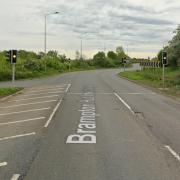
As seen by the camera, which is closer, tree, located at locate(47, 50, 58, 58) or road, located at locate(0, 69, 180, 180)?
road, located at locate(0, 69, 180, 180)

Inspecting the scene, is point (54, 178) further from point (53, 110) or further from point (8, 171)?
point (53, 110)

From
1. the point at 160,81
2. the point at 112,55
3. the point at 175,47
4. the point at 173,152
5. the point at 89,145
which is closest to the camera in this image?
the point at 173,152

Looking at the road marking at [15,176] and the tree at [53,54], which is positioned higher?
the tree at [53,54]

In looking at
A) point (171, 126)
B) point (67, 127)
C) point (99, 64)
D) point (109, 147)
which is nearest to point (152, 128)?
point (171, 126)

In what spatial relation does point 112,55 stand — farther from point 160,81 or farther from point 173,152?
point 173,152

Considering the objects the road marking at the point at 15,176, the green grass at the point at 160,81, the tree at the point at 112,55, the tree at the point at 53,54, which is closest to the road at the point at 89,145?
the road marking at the point at 15,176

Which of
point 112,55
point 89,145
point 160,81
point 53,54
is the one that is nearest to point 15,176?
point 89,145

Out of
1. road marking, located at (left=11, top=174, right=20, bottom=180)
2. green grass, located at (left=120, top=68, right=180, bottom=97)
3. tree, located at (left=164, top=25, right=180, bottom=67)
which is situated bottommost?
green grass, located at (left=120, top=68, right=180, bottom=97)

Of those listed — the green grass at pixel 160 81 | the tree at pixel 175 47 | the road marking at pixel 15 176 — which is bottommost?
the green grass at pixel 160 81

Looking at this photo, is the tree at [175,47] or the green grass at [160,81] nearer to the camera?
the green grass at [160,81]

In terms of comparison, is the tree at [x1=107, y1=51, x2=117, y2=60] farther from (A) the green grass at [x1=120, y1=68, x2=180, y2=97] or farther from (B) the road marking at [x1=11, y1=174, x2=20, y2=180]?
(B) the road marking at [x1=11, y1=174, x2=20, y2=180]

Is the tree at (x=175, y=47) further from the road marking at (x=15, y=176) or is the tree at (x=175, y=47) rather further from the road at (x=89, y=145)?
the road marking at (x=15, y=176)

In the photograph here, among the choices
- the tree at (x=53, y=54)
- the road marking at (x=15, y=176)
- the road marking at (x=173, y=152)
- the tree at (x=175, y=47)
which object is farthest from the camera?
the tree at (x=53, y=54)

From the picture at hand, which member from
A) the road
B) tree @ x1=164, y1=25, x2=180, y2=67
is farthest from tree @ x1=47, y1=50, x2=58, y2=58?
the road
